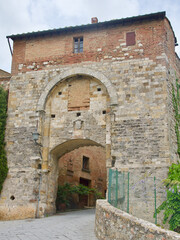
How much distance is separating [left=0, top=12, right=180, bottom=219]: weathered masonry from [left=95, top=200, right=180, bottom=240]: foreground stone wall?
12.9ft

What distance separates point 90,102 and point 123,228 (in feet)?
24.4

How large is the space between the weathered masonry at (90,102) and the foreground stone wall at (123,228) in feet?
12.9

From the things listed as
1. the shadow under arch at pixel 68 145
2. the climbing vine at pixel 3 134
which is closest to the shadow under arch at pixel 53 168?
the shadow under arch at pixel 68 145

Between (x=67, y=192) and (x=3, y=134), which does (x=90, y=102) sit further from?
(x=67, y=192)

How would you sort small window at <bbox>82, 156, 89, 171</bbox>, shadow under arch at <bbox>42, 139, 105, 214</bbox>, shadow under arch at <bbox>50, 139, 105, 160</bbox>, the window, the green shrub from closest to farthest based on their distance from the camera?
shadow under arch at <bbox>42, 139, 105, 214</bbox>, shadow under arch at <bbox>50, 139, 105, 160</bbox>, the window, the green shrub, small window at <bbox>82, 156, 89, 171</bbox>

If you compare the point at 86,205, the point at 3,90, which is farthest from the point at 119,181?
the point at 86,205

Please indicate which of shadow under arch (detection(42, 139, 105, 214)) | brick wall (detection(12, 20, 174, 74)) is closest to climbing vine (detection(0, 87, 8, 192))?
brick wall (detection(12, 20, 174, 74))

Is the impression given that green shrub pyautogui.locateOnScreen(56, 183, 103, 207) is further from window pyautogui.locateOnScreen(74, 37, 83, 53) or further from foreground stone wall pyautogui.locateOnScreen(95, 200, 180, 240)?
foreground stone wall pyautogui.locateOnScreen(95, 200, 180, 240)

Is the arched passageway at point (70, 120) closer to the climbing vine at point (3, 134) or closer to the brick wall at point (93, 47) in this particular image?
the brick wall at point (93, 47)

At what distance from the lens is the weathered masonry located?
1179 centimetres

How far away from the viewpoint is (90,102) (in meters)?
13.0

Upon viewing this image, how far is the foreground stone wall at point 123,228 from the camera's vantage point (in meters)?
5.20

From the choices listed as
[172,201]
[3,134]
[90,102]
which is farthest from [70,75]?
[172,201]

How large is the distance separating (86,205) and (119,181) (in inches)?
411
